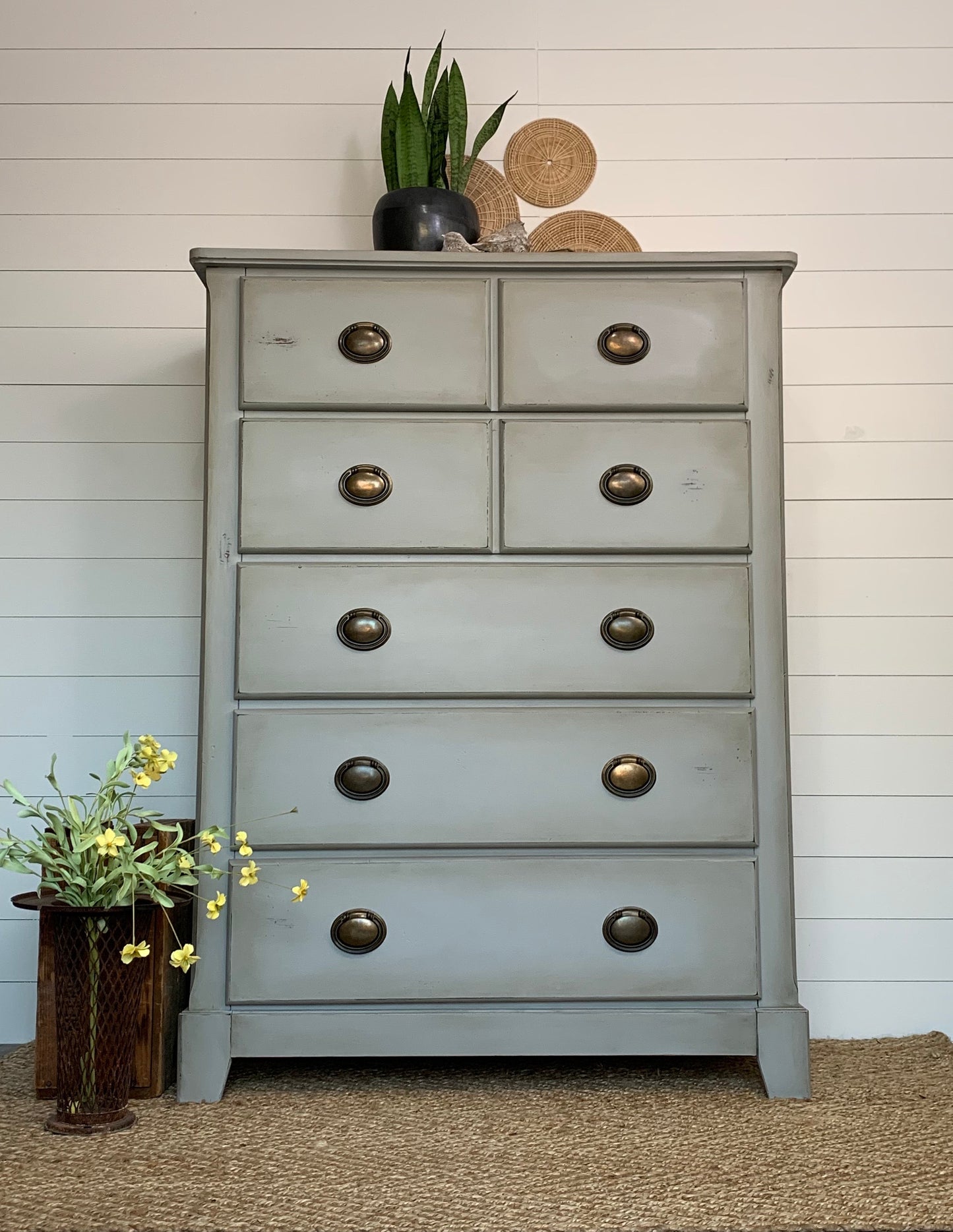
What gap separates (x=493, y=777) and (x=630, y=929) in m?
0.31

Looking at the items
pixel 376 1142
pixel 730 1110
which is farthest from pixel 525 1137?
pixel 730 1110

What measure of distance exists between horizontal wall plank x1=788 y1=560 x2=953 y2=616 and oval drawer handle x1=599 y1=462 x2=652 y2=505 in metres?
0.63

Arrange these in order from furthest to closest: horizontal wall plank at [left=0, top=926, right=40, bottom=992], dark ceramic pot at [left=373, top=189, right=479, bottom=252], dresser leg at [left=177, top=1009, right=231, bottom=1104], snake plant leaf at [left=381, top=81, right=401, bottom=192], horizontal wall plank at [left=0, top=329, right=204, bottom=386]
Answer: horizontal wall plank at [left=0, top=329, right=204, bottom=386], horizontal wall plank at [left=0, top=926, right=40, bottom=992], snake plant leaf at [left=381, top=81, right=401, bottom=192], dark ceramic pot at [left=373, top=189, right=479, bottom=252], dresser leg at [left=177, top=1009, right=231, bottom=1104]

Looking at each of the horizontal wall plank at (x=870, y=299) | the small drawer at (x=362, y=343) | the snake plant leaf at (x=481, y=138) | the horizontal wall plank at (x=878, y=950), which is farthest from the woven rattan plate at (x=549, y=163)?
the horizontal wall plank at (x=878, y=950)

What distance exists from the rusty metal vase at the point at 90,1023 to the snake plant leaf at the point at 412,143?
134cm

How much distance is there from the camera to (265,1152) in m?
1.42

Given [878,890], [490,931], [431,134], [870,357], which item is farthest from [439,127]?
[878,890]

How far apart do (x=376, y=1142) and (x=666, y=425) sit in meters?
1.12

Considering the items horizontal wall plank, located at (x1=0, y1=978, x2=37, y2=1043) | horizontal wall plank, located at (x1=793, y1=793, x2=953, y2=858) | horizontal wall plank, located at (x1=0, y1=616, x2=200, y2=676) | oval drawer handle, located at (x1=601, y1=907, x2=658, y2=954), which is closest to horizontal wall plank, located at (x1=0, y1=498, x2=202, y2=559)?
horizontal wall plank, located at (x1=0, y1=616, x2=200, y2=676)

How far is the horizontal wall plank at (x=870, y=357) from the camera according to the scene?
2.21 meters

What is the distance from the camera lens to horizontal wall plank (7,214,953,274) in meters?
2.21

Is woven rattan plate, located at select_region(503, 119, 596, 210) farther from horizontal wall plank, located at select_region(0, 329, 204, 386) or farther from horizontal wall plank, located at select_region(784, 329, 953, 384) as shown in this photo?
horizontal wall plank, located at select_region(0, 329, 204, 386)

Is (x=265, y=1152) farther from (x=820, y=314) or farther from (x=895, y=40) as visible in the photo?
(x=895, y=40)

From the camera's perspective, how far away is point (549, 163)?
219cm
